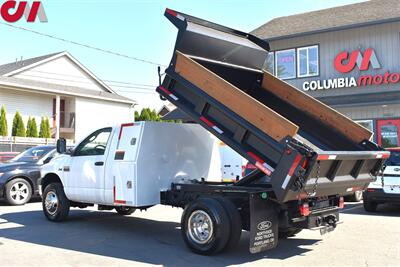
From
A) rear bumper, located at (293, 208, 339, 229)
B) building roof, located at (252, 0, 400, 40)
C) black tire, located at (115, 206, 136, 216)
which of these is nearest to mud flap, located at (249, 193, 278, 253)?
rear bumper, located at (293, 208, 339, 229)

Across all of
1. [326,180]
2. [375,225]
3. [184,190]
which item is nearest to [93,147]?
[184,190]

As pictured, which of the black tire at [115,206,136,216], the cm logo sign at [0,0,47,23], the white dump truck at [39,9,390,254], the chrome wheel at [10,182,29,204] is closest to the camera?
the white dump truck at [39,9,390,254]

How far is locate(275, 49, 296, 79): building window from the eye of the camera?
20.0 m

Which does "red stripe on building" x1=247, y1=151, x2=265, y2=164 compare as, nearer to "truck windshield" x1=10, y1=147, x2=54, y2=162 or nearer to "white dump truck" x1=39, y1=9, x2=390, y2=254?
"white dump truck" x1=39, y1=9, x2=390, y2=254

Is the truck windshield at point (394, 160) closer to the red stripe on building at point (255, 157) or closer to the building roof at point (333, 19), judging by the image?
the red stripe on building at point (255, 157)

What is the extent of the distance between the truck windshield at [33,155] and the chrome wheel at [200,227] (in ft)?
24.6

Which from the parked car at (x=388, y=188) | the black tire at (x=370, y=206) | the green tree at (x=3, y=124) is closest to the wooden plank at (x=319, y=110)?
the parked car at (x=388, y=188)

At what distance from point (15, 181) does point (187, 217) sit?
705 centimetres

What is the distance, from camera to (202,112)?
21.9 ft

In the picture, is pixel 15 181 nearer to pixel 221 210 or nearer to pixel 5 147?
pixel 221 210

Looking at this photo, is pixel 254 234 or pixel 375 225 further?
pixel 375 225

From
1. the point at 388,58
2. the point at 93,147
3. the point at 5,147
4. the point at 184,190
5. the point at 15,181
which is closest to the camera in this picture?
the point at 184,190

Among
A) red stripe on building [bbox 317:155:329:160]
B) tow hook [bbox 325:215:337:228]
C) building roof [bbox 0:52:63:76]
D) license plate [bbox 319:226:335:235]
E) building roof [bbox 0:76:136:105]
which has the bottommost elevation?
license plate [bbox 319:226:335:235]

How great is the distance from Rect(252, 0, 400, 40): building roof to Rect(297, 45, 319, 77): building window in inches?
32.8
